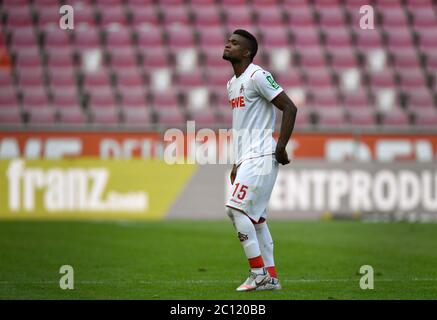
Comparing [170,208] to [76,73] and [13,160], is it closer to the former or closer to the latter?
[13,160]

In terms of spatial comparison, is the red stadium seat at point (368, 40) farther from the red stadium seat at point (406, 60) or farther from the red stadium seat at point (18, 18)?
the red stadium seat at point (18, 18)

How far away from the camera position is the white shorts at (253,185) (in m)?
9.48

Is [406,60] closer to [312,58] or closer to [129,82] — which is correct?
[312,58]

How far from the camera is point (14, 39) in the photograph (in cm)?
2677

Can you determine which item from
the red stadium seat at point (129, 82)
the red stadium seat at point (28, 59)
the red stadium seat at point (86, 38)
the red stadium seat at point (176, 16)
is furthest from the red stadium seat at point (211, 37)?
the red stadium seat at point (28, 59)

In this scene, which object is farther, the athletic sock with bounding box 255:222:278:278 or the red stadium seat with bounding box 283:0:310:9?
the red stadium seat with bounding box 283:0:310:9

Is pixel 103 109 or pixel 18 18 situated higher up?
pixel 18 18

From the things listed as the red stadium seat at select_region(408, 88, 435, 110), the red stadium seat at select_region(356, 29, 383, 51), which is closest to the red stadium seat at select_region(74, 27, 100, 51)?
the red stadium seat at select_region(356, 29, 383, 51)

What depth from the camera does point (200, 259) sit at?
1312 cm

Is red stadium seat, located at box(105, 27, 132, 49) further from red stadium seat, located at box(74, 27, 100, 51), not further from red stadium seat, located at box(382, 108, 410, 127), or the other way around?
red stadium seat, located at box(382, 108, 410, 127)

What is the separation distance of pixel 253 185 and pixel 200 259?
380 centimetres

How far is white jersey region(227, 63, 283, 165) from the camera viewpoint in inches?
377

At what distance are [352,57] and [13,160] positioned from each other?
11.0m

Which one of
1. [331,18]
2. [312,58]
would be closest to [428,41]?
[331,18]
